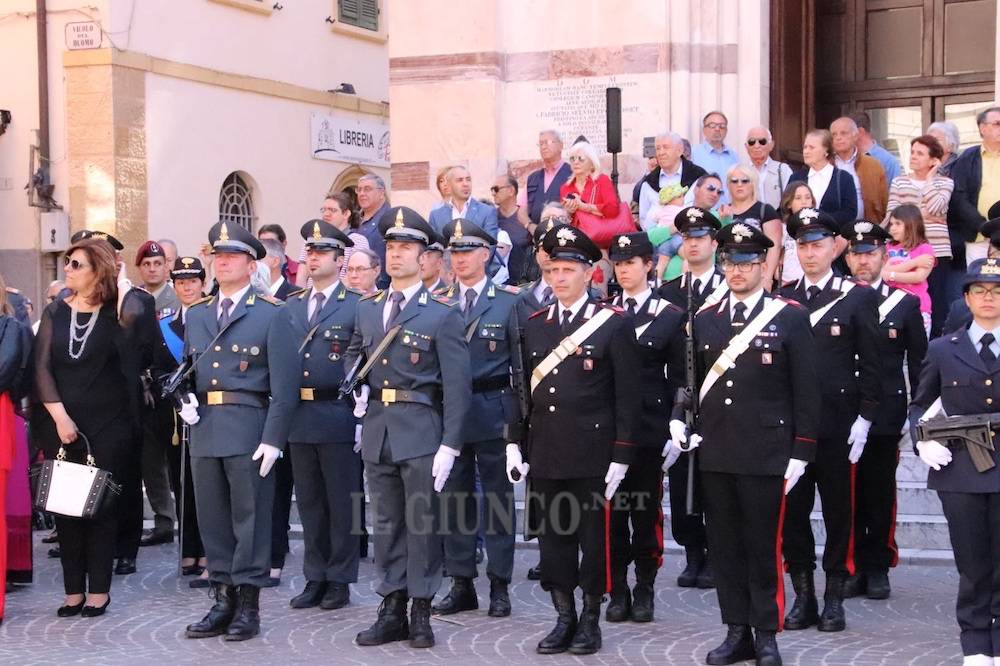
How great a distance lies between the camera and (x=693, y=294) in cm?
899

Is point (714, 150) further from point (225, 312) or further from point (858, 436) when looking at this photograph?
point (225, 312)

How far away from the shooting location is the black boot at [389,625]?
25.9 feet

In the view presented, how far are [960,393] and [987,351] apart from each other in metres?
0.21

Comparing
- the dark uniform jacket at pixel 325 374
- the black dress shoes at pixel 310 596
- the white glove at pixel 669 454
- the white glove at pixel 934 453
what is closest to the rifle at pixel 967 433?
the white glove at pixel 934 453

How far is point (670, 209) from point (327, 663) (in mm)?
5340

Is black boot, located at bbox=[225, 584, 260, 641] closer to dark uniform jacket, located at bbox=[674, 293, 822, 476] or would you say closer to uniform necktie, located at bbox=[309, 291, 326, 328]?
uniform necktie, located at bbox=[309, 291, 326, 328]

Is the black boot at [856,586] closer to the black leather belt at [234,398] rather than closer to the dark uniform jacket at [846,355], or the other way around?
the dark uniform jacket at [846,355]

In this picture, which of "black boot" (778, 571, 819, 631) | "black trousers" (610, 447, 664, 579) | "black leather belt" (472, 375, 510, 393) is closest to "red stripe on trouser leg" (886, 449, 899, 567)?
"black boot" (778, 571, 819, 631)

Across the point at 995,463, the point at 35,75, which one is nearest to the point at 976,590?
the point at 995,463

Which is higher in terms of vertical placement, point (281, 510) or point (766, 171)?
point (766, 171)

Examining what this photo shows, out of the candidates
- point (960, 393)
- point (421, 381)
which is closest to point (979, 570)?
point (960, 393)

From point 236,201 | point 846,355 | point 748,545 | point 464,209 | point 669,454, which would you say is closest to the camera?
point 748,545

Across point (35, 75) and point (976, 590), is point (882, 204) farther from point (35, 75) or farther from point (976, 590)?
point (35, 75)

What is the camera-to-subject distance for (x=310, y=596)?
29.2 ft
